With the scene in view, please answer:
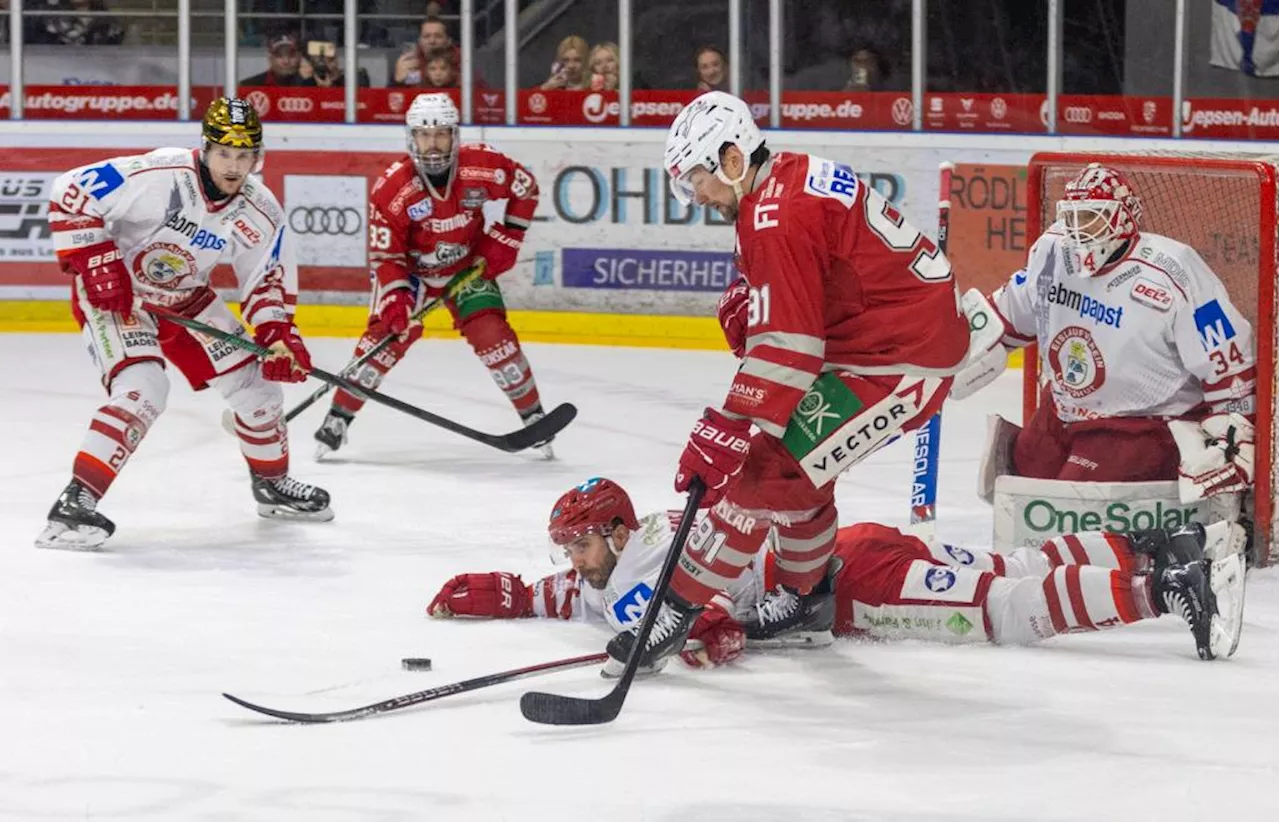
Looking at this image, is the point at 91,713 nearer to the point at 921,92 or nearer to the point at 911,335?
the point at 911,335

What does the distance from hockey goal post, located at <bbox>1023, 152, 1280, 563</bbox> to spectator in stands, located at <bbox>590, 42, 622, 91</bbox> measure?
399cm

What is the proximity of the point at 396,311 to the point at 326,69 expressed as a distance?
318cm

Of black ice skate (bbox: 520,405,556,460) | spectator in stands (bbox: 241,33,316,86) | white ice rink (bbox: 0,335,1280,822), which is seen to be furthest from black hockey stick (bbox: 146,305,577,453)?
spectator in stands (bbox: 241,33,316,86)

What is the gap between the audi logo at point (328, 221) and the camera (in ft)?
29.0

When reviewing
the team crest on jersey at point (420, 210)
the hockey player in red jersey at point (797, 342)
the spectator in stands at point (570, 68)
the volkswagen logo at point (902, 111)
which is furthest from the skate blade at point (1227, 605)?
the spectator in stands at point (570, 68)

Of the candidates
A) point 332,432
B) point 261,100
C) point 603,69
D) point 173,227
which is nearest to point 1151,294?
point 173,227

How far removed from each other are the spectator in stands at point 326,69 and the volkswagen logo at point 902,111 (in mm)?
2365

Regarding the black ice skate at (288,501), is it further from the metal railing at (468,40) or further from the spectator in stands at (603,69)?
the spectator in stands at (603,69)

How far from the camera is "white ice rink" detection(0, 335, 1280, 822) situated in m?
3.08

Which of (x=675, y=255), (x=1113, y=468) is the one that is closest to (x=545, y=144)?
(x=675, y=255)

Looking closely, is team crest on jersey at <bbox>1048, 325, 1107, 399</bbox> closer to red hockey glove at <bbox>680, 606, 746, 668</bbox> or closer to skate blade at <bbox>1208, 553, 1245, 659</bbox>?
skate blade at <bbox>1208, 553, 1245, 659</bbox>

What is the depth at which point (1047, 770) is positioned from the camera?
128 inches

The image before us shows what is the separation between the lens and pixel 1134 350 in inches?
184

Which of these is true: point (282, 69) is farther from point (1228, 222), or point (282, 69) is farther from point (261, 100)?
point (1228, 222)
